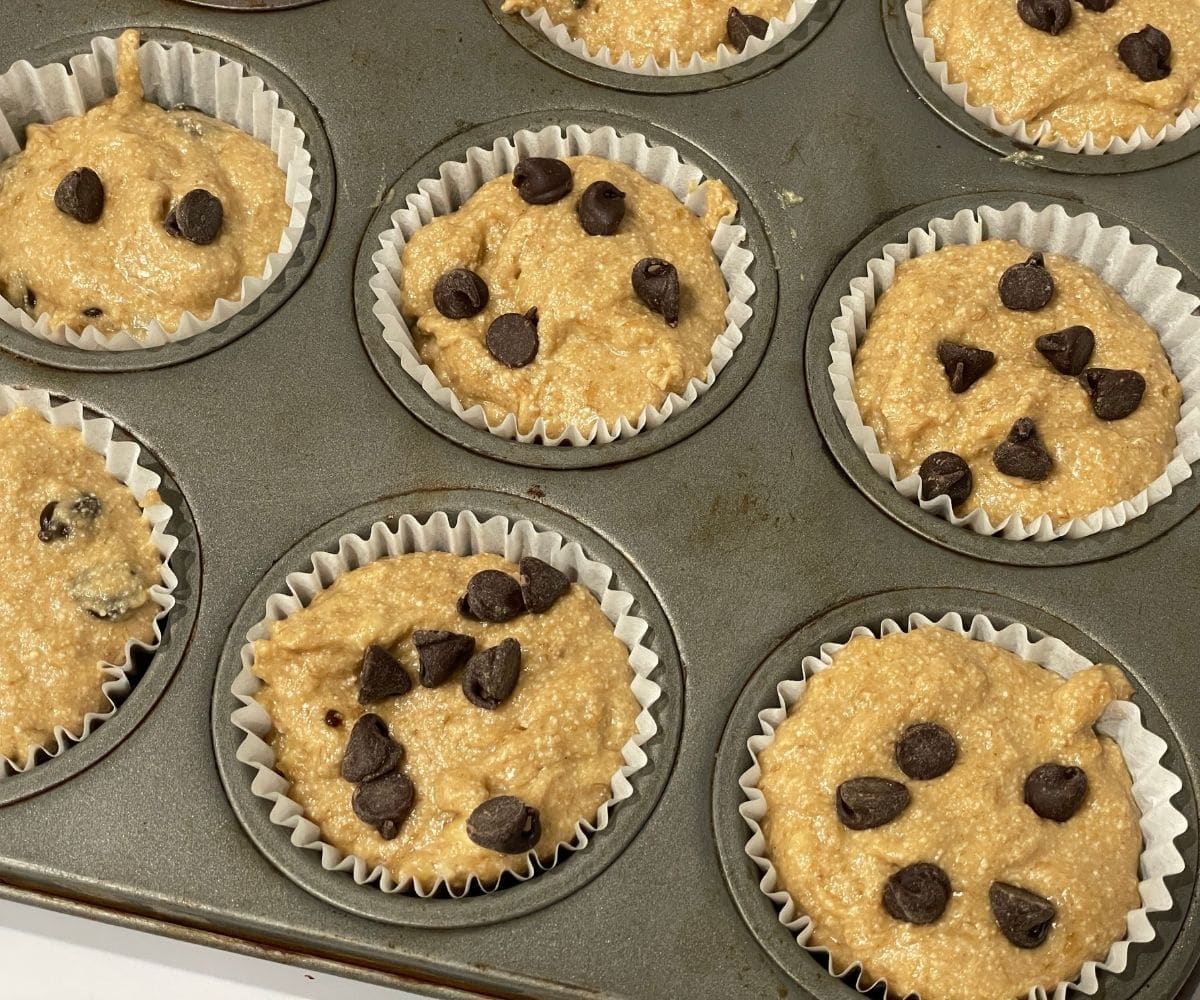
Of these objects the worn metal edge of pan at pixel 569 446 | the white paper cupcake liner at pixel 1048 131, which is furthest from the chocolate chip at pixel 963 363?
the white paper cupcake liner at pixel 1048 131

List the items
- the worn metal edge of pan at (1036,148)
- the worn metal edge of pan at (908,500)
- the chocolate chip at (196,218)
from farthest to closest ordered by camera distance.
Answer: the worn metal edge of pan at (1036,148) → the chocolate chip at (196,218) → the worn metal edge of pan at (908,500)

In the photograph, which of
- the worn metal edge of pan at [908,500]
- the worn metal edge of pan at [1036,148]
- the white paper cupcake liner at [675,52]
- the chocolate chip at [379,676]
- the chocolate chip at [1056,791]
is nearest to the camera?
the chocolate chip at [1056,791]

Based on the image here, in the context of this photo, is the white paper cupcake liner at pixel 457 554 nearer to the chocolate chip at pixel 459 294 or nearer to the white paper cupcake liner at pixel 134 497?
the white paper cupcake liner at pixel 134 497

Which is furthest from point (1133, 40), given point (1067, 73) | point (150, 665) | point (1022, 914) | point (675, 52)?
point (150, 665)

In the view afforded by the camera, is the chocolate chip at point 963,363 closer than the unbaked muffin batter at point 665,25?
Yes

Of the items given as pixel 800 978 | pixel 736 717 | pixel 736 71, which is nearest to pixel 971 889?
pixel 800 978

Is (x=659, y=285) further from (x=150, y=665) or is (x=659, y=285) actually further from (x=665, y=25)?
(x=150, y=665)

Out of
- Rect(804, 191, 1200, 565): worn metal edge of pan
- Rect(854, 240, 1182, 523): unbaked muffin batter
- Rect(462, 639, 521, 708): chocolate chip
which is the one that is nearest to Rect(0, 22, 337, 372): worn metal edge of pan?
Rect(462, 639, 521, 708): chocolate chip
